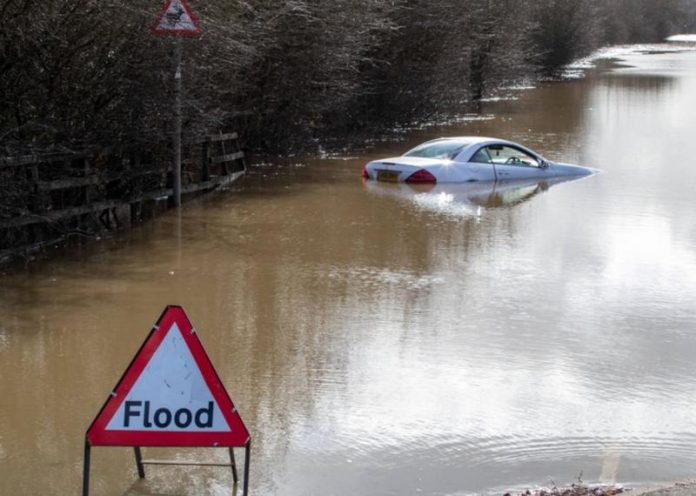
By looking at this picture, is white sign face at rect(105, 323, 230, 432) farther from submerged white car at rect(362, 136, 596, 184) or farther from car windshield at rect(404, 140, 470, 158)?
car windshield at rect(404, 140, 470, 158)

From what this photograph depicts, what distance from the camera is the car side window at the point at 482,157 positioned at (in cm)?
2184

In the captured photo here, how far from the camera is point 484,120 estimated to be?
36.8 metres

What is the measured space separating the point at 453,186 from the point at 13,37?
1031 centimetres

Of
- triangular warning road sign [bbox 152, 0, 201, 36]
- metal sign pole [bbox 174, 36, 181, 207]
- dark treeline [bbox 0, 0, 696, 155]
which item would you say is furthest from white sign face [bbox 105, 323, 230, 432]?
metal sign pole [bbox 174, 36, 181, 207]

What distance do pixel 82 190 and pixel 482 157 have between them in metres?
9.46

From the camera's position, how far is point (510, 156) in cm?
2245

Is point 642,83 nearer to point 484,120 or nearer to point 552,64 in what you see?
point 552,64

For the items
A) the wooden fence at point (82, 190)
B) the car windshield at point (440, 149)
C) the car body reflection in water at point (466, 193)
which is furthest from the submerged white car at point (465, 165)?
the wooden fence at point (82, 190)

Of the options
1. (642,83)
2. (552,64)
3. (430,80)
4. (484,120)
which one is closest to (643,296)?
(430,80)

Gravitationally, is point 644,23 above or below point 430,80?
above

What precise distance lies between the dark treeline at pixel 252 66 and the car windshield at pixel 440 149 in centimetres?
345

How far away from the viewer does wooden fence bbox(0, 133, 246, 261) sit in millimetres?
13258

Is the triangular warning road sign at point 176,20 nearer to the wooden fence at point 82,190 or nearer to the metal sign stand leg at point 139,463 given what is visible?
the wooden fence at point 82,190

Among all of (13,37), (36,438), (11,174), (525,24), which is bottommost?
(36,438)
